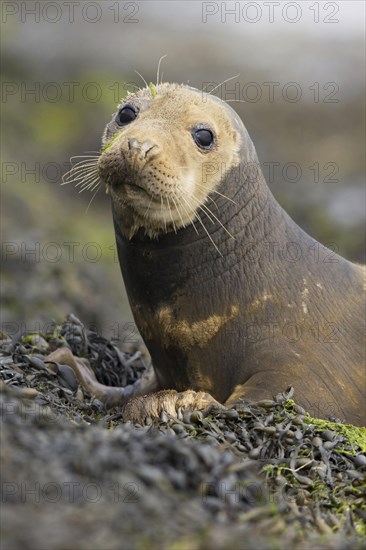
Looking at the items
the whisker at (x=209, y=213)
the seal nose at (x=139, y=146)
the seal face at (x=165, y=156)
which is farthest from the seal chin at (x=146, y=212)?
the seal nose at (x=139, y=146)

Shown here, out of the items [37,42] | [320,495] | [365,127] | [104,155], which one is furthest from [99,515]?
[37,42]

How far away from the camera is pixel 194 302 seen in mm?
7379

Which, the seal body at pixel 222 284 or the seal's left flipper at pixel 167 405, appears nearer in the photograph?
the seal's left flipper at pixel 167 405

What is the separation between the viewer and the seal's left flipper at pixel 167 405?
6.43 meters

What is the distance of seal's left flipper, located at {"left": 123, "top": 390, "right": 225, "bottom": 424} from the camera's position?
643 cm

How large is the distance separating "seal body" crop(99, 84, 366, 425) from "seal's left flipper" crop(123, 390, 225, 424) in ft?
1.69

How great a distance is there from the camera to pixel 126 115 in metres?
7.55

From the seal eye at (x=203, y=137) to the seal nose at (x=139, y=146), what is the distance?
2.40ft

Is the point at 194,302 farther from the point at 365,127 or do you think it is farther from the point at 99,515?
the point at 365,127

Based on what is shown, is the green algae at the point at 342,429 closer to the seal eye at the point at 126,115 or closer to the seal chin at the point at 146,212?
the seal chin at the point at 146,212

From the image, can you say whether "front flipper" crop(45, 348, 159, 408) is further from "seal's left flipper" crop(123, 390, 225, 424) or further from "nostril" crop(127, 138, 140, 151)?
"nostril" crop(127, 138, 140, 151)

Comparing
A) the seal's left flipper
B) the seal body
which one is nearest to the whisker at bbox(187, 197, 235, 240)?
the seal body

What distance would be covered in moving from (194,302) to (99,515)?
3721mm

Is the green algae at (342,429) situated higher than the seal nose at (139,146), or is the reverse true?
the seal nose at (139,146)
